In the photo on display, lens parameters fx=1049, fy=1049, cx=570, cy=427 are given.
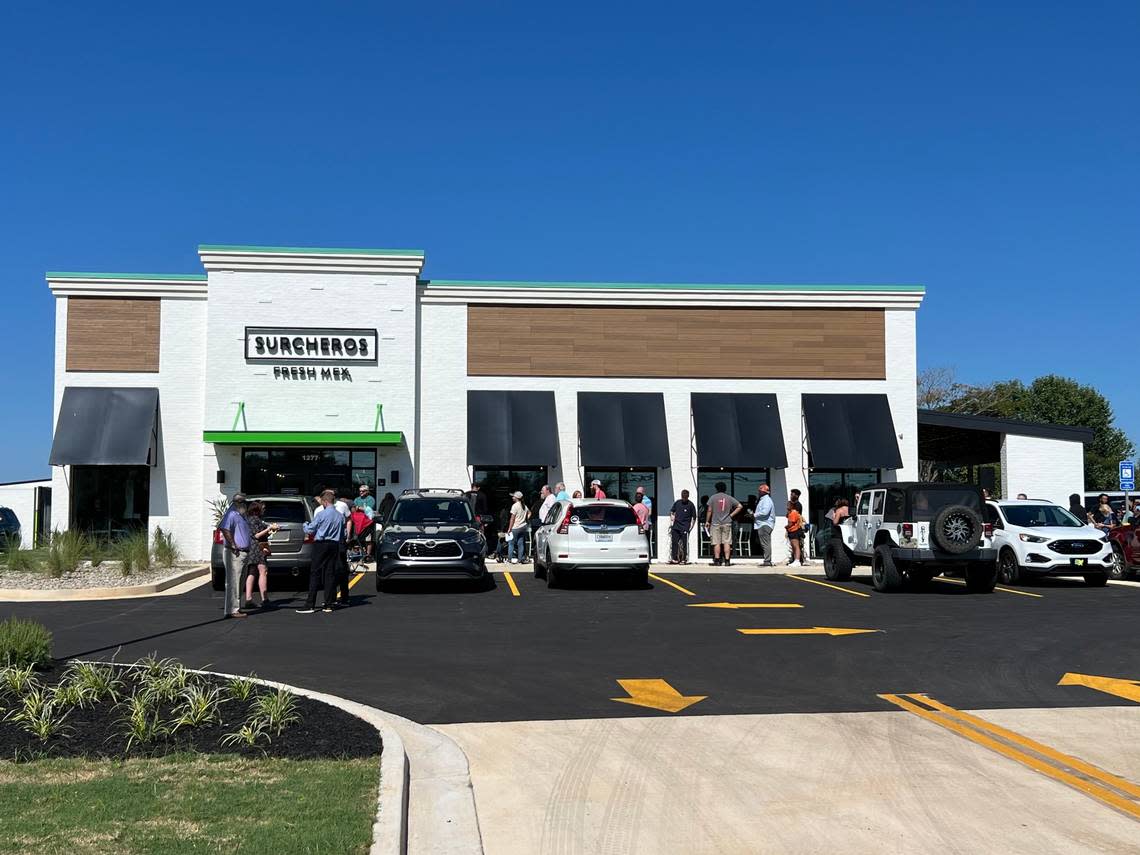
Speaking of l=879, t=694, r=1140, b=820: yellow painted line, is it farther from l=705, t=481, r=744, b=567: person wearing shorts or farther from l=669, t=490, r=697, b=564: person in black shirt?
l=669, t=490, r=697, b=564: person in black shirt

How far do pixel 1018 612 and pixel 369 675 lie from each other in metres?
10.2

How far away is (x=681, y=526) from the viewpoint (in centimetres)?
2423

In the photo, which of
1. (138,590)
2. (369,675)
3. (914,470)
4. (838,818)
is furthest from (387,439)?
(838,818)

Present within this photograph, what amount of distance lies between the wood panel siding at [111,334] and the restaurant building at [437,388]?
46 millimetres

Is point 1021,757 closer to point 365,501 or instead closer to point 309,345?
point 365,501

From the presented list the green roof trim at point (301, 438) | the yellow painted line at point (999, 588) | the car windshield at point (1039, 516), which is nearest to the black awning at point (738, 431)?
the yellow painted line at point (999, 588)

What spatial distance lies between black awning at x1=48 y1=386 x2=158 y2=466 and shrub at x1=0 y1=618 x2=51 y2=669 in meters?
17.0

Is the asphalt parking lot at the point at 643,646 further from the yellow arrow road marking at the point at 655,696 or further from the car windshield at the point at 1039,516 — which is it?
the car windshield at the point at 1039,516

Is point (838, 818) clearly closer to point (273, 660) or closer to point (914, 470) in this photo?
point (273, 660)

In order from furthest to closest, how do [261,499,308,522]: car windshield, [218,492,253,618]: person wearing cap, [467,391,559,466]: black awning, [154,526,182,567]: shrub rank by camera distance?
[467,391,559,466]: black awning < [154,526,182,567]: shrub < [261,499,308,522]: car windshield < [218,492,253,618]: person wearing cap

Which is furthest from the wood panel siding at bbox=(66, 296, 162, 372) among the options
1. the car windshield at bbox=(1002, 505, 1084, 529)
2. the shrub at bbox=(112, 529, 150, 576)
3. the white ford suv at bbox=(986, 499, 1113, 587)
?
the car windshield at bbox=(1002, 505, 1084, 529)

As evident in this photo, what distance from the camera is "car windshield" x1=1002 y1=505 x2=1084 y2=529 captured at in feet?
67.9

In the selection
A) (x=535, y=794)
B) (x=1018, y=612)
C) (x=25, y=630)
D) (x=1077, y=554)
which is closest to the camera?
(x=535, y=794)

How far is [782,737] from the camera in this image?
7473 mm
